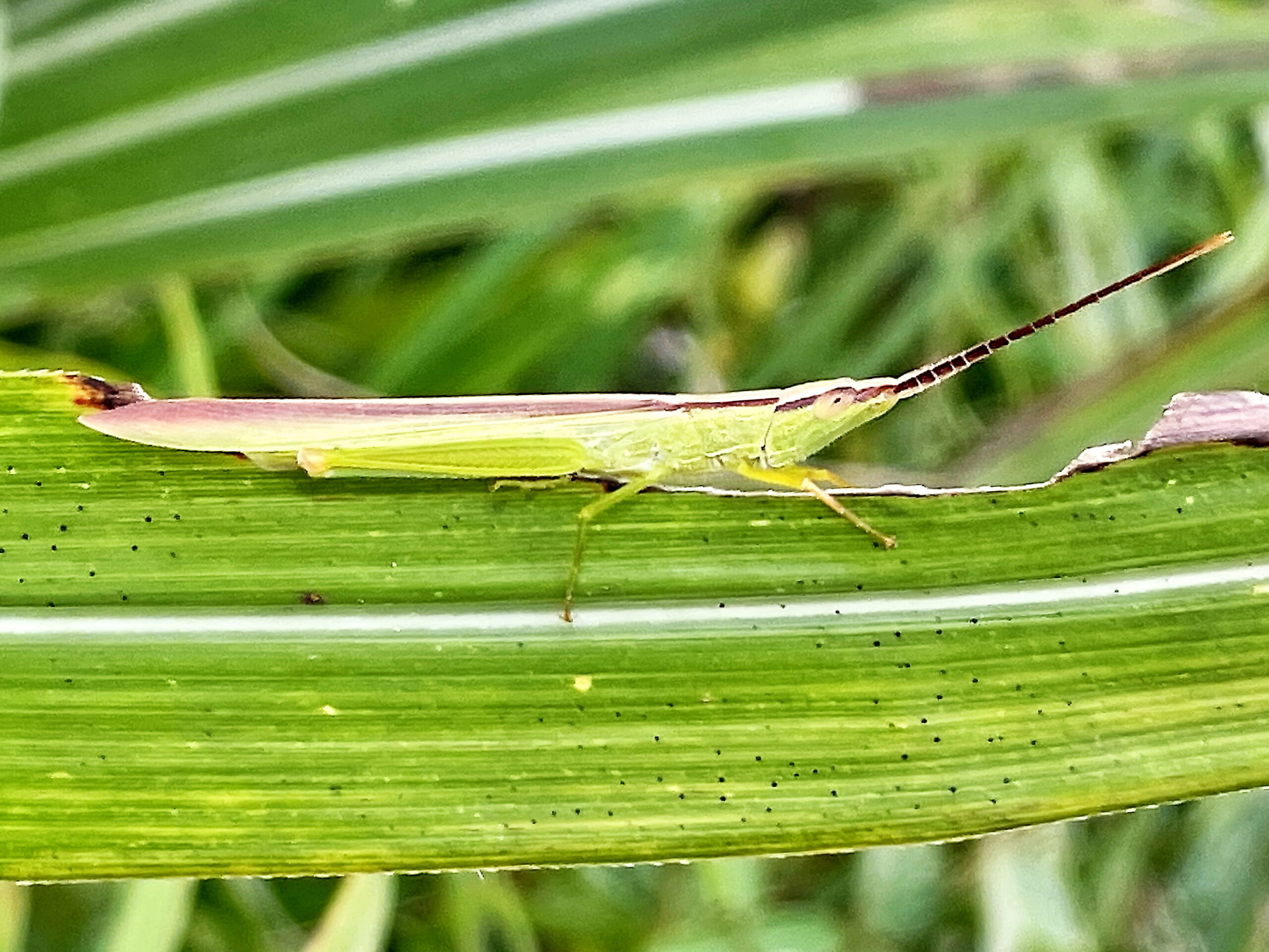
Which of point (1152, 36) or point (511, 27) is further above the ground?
point (511, 27)

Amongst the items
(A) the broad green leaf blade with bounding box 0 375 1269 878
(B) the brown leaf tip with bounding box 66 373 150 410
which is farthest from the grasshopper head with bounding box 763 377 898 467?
(B) the brown leaf tip with bounding box 66 373 150 410

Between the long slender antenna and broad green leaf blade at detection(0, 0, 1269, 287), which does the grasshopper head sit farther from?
broad green leaf blade at detection(0, 0, 1269, 287)

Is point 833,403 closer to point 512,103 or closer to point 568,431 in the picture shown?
point 568,431

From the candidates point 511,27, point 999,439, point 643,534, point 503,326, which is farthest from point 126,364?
point 999,439

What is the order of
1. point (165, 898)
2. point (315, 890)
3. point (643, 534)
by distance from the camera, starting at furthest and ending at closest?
point (315, 890) → point (165, 898) → point (643, 534)

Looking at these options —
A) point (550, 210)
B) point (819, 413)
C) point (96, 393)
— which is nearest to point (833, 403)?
point (819, 413)

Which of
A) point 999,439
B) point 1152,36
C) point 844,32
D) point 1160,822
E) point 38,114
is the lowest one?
point 1160,822

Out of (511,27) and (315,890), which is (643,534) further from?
(315,890)
